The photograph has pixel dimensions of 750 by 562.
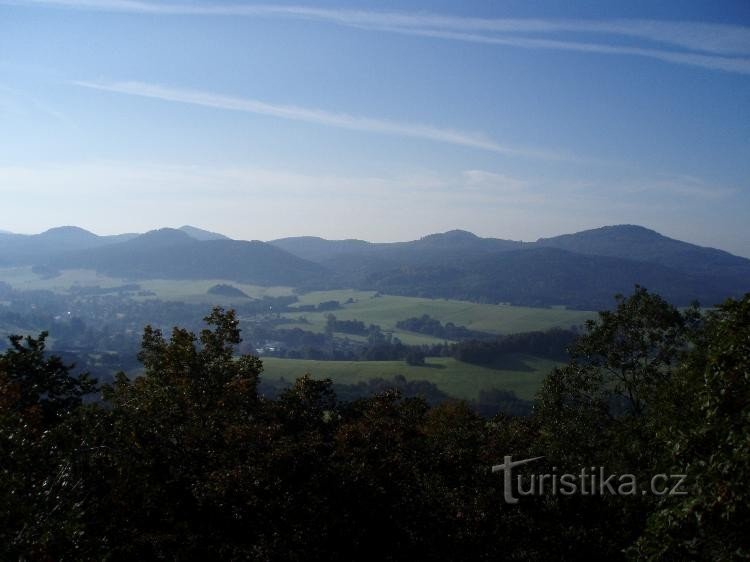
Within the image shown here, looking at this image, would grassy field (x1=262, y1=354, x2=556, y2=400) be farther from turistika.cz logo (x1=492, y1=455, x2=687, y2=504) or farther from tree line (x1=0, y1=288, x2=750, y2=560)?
turistika.cz logo (x1=492, y1=455, x2=687, y2=504)

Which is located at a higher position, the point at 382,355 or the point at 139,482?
the point at 139,482

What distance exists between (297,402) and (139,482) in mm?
9822

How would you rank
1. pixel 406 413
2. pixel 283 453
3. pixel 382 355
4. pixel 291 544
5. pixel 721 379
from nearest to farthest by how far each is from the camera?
pixel 721 379 < pixel 291 544 < pixel 283 453 < pixel 406 413 < pixel 382 355

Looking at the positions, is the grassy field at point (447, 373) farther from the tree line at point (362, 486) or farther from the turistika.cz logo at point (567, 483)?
the turistika.cz logo at point (567, 483)

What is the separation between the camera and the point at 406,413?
88.0 feet

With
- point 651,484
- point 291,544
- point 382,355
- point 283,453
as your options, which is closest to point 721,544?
point 651,484

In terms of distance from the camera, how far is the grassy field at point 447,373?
4254 inches

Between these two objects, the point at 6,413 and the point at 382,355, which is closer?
the point at 6,413

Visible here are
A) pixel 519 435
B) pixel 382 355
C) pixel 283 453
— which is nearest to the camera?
pixel 283 453

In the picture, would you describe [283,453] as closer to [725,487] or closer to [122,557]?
[122,557]

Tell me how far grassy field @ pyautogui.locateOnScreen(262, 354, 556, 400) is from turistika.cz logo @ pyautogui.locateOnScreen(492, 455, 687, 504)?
8749 cm

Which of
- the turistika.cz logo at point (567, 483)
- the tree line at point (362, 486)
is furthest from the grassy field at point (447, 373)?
the turistika.cz logo at point (567, 483)

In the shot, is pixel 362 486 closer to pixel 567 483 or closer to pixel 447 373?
pixel 567 483

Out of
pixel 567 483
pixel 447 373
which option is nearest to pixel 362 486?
pixel 567 483
